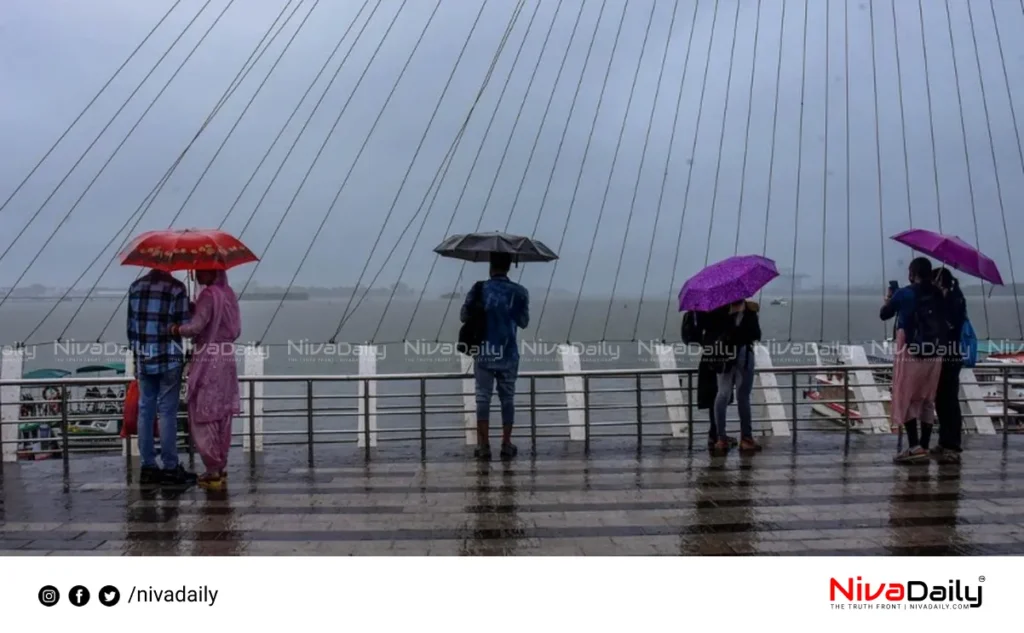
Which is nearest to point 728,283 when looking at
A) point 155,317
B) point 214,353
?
point 214,353

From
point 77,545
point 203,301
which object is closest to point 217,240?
point 203,301

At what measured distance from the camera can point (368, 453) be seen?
712cm

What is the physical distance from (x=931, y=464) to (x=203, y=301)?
5569 mm

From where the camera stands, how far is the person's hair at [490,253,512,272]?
6.64m

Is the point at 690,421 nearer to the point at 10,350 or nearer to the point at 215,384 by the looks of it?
the point at 215,384

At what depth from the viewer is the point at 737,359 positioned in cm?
696

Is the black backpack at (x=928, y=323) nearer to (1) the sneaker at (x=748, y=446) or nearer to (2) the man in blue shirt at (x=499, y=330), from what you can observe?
(1) the sneaker at (x=748, y=446)

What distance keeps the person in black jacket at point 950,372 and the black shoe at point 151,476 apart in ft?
19.4
